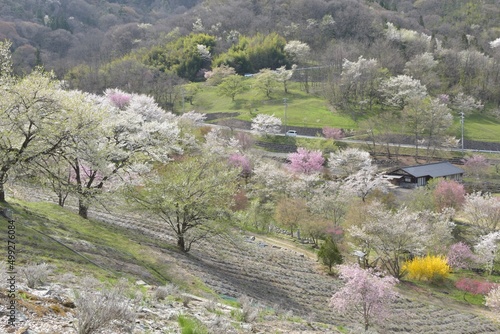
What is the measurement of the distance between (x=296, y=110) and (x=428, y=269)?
45560mm

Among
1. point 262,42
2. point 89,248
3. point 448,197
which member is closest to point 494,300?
point 448,197

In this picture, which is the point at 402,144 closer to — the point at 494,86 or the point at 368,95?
the point at 368,95

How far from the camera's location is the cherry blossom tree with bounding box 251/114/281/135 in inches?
2393

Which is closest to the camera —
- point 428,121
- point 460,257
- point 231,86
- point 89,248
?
point 89,248

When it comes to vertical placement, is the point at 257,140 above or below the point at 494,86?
below

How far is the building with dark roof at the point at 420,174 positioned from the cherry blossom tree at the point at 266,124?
1740 centimetres

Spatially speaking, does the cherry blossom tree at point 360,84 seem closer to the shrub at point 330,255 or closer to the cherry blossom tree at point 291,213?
the cherry blossom tree at point 291,213

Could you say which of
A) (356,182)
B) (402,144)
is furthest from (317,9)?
(356,182)

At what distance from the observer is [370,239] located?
28.4 metres

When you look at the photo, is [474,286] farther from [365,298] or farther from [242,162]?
[242,162]

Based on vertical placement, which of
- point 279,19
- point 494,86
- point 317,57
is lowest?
point 494,86

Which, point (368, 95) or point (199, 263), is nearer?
point (199, 263)

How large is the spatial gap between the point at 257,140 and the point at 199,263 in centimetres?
4311

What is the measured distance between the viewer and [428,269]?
27969 mm
